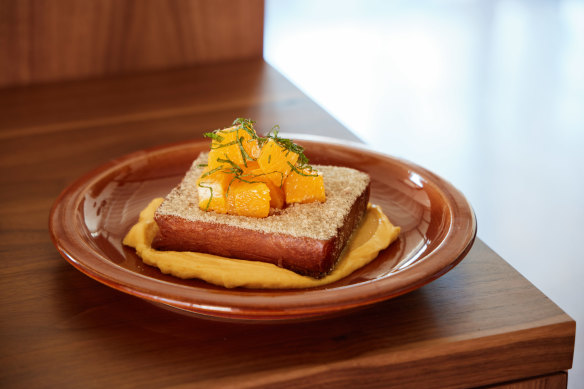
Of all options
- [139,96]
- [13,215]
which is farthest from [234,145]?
[139,96]

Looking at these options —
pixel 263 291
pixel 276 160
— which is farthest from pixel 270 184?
pixel 263 291

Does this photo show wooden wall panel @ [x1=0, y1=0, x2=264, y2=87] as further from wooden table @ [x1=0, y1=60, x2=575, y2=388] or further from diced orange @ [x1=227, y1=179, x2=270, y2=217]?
diced orange @ [x1=227, y1=179, x2=270, y2=217]

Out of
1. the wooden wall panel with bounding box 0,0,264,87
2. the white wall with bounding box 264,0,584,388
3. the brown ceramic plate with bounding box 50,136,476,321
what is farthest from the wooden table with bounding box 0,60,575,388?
the white wall with bounding box 264,0,584,388

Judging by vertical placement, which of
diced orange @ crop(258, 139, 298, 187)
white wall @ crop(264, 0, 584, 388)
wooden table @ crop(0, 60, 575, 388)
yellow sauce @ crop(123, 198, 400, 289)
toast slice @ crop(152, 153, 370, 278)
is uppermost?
diced orange @ crop(258, 139, 298, 187)

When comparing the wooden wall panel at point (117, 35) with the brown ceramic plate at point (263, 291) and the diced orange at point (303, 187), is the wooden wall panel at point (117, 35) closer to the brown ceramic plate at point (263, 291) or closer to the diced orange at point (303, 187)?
the brown ceramic plate at point (263, 291)

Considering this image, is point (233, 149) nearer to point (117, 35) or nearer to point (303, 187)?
point (303, 187)

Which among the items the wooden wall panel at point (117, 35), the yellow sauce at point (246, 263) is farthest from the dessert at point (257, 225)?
the wooden wall panel at point (117, 35)
